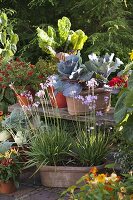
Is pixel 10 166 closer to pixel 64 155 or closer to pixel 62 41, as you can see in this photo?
pixel 64 155

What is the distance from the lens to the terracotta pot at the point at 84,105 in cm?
471

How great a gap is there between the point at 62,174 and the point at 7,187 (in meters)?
0.52

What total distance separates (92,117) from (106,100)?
23cm

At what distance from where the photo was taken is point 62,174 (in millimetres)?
4457

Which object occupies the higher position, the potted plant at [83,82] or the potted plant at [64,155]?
the potted plant at [83,82]

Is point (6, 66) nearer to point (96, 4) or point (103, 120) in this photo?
point (103, 120)

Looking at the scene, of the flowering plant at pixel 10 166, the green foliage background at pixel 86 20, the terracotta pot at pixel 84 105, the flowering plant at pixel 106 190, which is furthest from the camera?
the green foliage background at pixel 86 20

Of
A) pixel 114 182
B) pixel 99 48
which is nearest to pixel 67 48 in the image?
pixel 99 48

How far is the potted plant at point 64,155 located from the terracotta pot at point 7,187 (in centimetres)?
25

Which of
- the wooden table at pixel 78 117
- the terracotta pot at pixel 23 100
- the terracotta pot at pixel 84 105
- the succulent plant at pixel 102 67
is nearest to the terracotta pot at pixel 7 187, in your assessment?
the wooden table at pixel 78 117

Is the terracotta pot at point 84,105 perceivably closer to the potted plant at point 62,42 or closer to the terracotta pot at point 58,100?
the terracotta pot at point 58,100

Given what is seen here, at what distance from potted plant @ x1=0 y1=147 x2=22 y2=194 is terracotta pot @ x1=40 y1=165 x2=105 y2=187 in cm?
24

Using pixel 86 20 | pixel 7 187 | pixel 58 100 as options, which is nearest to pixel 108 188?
pixel 7 187

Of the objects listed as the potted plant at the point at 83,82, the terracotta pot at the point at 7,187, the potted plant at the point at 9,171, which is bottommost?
the terracotta pot at the point at 7,187
